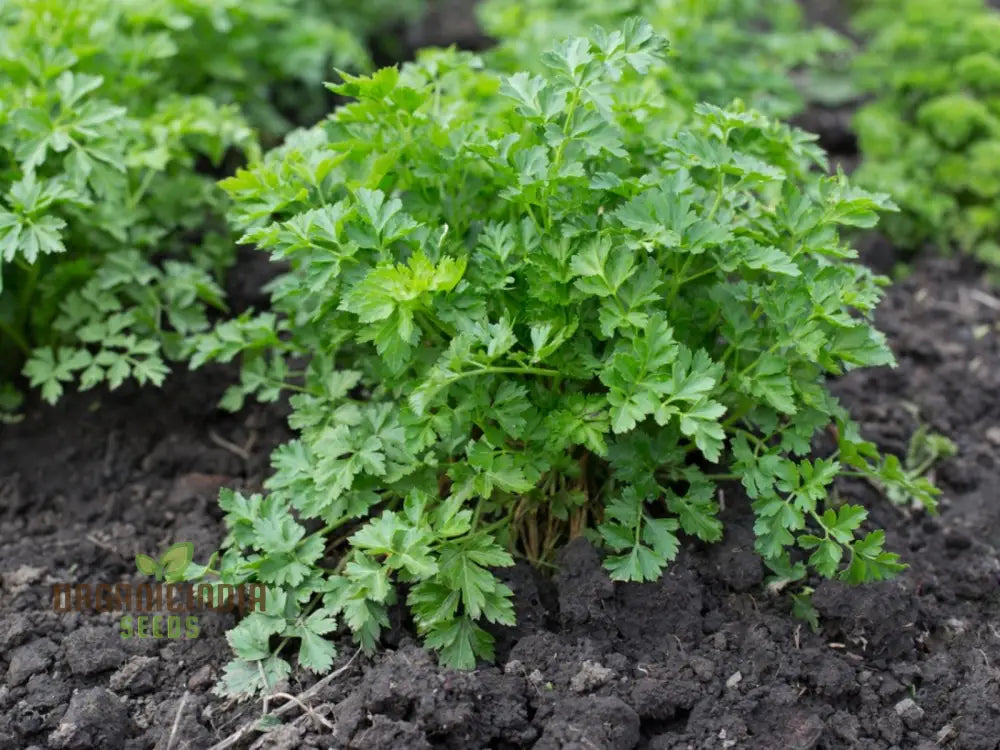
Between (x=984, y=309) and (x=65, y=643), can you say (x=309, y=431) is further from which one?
(x=984, y=309)

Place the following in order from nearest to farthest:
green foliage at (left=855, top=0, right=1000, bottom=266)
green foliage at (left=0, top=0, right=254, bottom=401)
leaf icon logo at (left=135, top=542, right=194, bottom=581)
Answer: leaf icon logo at (left=135, top=542, right=194, bottom=581) → green foliage at (left=0, top=0, right=254, bottom=401) → green foliage at (left=855, top=0, right=1000, bottom=266)

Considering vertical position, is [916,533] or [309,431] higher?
[309,431]

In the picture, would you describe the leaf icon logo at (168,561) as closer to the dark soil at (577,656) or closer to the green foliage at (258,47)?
the dark soil at (577,656)

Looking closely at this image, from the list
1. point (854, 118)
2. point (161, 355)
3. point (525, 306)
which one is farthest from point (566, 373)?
point (854, 118)

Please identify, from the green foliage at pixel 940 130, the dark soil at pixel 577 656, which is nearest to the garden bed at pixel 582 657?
the dark soil at pixel 577 656

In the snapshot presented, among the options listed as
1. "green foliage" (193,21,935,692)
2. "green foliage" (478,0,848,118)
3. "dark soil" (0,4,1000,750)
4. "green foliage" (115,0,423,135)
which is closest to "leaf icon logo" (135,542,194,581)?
"dark soil" (0,4,1000,750)

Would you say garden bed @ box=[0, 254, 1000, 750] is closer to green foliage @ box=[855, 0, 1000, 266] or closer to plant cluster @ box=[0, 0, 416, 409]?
plant cluster @ box=[0, 0, 416, 409]
